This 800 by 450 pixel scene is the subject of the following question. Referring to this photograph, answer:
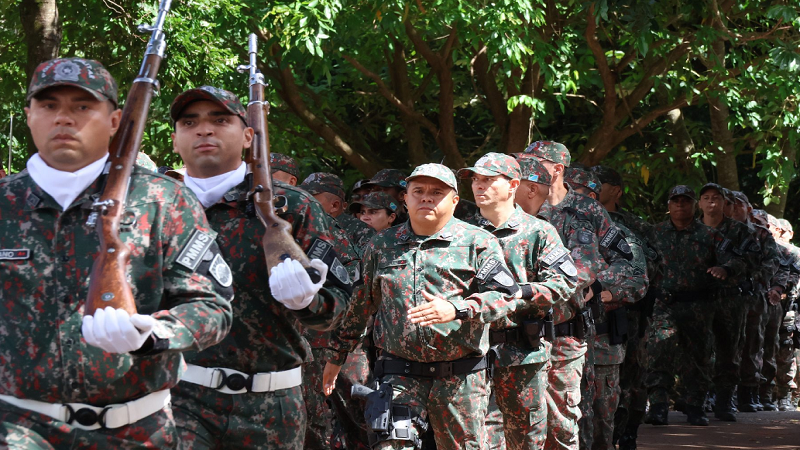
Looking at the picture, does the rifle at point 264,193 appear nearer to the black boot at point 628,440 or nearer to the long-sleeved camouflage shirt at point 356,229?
the long-sleeved camouflage shirt at point 356,229

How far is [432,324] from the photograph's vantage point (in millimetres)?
6980

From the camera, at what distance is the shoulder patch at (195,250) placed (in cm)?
420

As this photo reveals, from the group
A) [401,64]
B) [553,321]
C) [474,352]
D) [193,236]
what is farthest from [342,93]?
[193,236]

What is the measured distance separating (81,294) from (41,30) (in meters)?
6.85

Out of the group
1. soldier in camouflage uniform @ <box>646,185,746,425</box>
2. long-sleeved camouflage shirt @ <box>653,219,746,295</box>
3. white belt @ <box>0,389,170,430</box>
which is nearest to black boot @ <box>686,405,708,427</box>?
soldier in camouflage uniform @ <box>646,185,746,425</box>

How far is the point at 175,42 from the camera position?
10930 mm

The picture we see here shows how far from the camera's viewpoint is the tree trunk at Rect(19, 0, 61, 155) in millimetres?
10297

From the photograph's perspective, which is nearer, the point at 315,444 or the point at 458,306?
the point at 458,306

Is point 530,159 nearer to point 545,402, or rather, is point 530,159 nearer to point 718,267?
point 545,402

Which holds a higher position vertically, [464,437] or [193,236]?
[193,236]

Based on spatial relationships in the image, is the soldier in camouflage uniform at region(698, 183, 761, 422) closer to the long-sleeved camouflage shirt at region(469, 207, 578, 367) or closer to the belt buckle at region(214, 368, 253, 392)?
the long-sleeved camouflage shirt at region(469, 207, 578, 367)

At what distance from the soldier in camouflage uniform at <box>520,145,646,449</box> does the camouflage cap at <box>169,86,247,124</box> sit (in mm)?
4276

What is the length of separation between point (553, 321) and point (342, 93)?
8.29 meters

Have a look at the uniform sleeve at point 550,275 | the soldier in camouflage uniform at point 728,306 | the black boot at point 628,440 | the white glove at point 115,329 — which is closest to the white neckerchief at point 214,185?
the white glove at point 115,329
